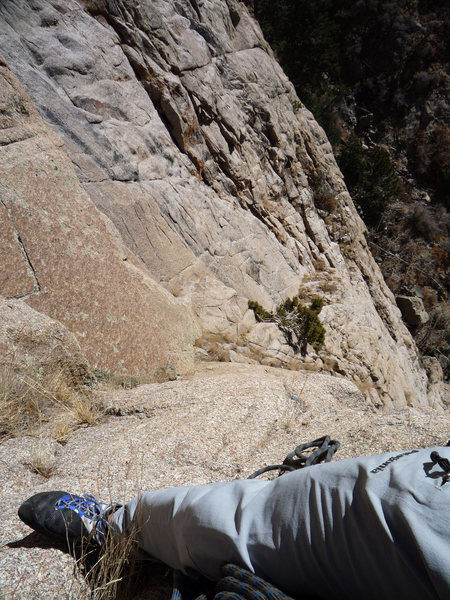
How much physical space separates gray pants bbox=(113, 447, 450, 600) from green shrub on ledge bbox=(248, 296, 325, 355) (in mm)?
5059

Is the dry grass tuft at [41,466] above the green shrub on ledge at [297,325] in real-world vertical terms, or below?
above

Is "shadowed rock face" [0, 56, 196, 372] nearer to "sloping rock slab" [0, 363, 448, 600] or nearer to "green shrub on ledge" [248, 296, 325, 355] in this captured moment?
"sloping rock slab" [0, 363, 448, 600]

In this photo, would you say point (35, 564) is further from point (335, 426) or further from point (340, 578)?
point (335, 426)

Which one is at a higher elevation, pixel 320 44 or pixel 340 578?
pixel 320 44

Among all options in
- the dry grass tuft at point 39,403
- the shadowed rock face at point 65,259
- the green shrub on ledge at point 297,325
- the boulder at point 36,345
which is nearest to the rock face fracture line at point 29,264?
the shadowed rock face at point 65,259

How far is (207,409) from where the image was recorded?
3.20 meters

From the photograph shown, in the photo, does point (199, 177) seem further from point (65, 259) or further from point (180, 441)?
point (180, 441)

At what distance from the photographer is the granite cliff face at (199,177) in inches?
226

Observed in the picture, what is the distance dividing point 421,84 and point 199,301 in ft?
72.7

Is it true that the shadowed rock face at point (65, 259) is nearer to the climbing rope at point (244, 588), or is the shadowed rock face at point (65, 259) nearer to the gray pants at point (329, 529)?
the gray pants at point (329, 529)

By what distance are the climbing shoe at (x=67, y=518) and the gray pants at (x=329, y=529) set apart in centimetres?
28

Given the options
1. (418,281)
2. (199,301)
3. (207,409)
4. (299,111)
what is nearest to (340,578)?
(207,409)

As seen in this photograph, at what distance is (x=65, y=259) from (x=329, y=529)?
3.42 m

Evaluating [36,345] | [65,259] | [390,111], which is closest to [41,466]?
[36,345]
